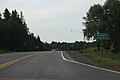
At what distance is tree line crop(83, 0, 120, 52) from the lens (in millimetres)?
77812

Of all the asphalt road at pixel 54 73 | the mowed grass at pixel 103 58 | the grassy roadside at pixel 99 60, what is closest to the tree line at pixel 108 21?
the mowed grass at pixel 103 58

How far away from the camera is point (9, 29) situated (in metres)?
95.7

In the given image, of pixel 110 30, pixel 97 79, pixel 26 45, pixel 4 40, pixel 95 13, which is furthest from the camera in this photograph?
pixel 26 45

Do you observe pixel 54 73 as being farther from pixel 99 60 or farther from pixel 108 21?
pixel 108 21

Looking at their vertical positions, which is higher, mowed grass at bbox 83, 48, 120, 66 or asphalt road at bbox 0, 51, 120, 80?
mowed grass at bbox 83, 48, 120, 66

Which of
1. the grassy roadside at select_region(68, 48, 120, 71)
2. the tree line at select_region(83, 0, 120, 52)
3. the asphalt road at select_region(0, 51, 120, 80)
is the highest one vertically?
the tree line at select_region(83, 0, 120, 52)

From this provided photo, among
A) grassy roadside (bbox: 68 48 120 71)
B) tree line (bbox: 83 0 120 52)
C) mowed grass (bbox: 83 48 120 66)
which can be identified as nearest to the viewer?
grassy roadside (bbox: 68 48 120 71)

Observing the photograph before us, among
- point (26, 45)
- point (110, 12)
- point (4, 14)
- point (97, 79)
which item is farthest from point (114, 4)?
Answer: point (97, 79)

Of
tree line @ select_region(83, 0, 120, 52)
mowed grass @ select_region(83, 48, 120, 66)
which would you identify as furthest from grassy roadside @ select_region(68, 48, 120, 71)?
tree line @ select_region(83, 0, 120, 52)

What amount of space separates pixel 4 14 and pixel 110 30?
56.4 meters

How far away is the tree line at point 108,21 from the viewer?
77812 mm

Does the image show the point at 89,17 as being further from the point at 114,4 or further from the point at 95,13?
the point at 114,4

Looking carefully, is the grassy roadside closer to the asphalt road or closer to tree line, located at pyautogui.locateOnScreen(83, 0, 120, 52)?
the asphalt road

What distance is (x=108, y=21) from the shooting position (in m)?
78.0
